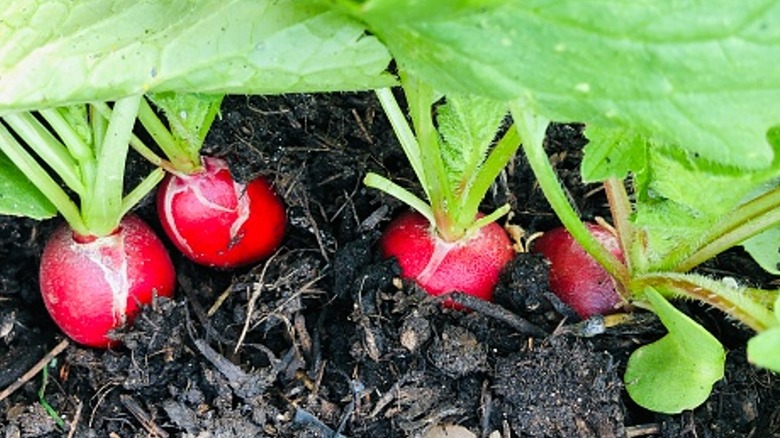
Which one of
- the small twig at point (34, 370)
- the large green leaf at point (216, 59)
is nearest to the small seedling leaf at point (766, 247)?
the large green leaf at point (216, 59)

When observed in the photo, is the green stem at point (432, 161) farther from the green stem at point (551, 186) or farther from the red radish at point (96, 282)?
the red radish at point (96, 282)

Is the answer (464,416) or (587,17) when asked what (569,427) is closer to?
(464,416)

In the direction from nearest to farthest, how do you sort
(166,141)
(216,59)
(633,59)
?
(633,59)
(216,59)
(166,141)

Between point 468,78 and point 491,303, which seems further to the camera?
point 491,303

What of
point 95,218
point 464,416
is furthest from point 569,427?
point 95,218

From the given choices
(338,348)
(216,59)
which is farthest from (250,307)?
(216,59)

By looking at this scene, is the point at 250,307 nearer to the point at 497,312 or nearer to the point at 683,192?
the point at 497,312
